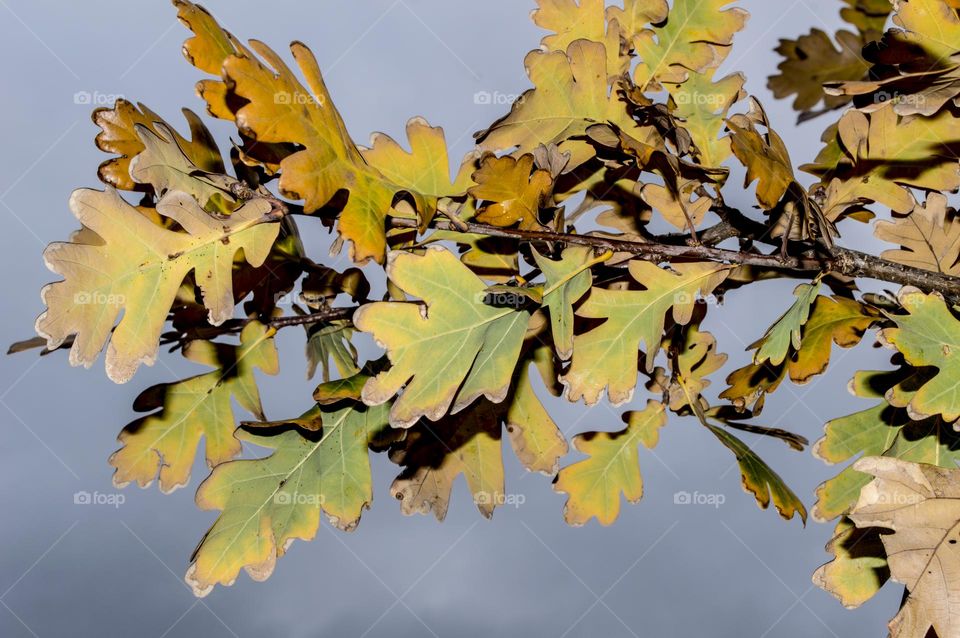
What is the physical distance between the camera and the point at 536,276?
0.88 metres

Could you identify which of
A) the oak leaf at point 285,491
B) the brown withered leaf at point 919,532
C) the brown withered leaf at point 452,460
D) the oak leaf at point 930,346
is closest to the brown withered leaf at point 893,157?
the oak leaf at point 930,346

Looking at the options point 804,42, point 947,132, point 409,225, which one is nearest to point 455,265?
point 409,225

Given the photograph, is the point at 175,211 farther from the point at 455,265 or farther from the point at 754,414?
the point at 754,414

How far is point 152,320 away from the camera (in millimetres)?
703

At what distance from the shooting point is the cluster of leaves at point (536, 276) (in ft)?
2.32

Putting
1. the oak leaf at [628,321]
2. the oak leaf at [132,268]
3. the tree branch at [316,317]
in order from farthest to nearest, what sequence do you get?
1. the tree branch at [316,317]
2. the oak leaf at [628,321]
3. the oak leaf at [132,268]

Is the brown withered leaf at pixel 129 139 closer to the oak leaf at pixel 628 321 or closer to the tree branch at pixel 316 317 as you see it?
the tree branch at pixel 316 317

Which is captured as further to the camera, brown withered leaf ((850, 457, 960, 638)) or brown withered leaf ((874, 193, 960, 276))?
brown withered leaf ((874, 193, 960, 276))

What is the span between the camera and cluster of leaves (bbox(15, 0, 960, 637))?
707 mm

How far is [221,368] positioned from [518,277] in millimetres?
367

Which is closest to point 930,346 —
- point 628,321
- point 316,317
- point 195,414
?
point 628,321

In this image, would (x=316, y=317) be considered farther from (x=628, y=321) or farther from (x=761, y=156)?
(x=761, y=156)

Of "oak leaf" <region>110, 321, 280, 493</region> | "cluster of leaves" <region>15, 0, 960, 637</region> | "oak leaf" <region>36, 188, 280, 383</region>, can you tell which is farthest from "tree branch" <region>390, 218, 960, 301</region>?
"oak leaf" <region>110, 321, 280, 493</region>

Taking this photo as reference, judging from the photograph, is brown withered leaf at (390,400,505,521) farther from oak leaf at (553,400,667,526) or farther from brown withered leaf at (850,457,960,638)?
brown withered leaf at (850,457,960,638)
